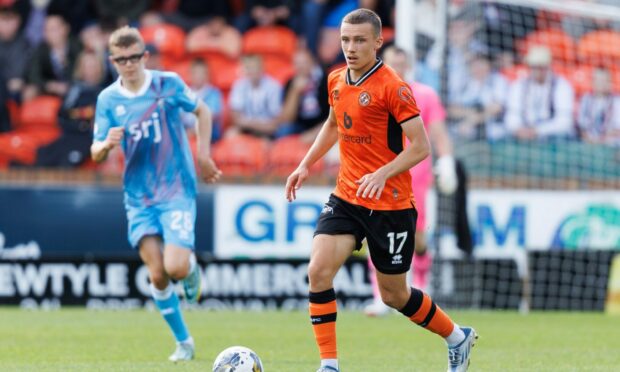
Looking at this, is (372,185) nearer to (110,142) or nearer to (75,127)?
(110,142)

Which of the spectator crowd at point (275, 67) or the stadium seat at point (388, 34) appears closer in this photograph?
the spectator crowd at point (275, 67)

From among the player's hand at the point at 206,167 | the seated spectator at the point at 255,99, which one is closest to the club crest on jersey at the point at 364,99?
the player's hand at the point at 206,167

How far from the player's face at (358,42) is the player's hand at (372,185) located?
64 cm

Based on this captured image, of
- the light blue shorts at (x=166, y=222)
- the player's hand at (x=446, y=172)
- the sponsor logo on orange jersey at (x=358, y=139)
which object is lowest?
the light blue shorts at (x=166, y=222)

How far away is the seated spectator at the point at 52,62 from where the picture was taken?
55.7 feet

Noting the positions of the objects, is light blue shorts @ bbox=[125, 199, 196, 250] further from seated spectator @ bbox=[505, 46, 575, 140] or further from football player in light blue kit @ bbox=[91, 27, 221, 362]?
seated spectator @ bbox=[505, 46, 575, 140]

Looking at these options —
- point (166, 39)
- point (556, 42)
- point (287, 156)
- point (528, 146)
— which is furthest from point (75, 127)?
point (556, 42)

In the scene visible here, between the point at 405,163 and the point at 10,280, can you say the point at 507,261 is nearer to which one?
the point at 10,280

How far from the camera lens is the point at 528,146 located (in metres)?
15.8

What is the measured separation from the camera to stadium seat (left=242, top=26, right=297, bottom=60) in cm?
1767

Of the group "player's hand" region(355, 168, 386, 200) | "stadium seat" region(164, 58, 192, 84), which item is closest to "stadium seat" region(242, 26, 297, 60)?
"stadium seat" region(164, 58, 192, 84)

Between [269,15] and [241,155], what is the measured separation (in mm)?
2882

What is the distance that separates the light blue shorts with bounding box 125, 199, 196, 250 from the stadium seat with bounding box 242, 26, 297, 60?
9113 mm

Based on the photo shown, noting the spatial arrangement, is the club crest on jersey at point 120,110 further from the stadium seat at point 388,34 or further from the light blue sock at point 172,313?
the stadium seat at point 388,34
